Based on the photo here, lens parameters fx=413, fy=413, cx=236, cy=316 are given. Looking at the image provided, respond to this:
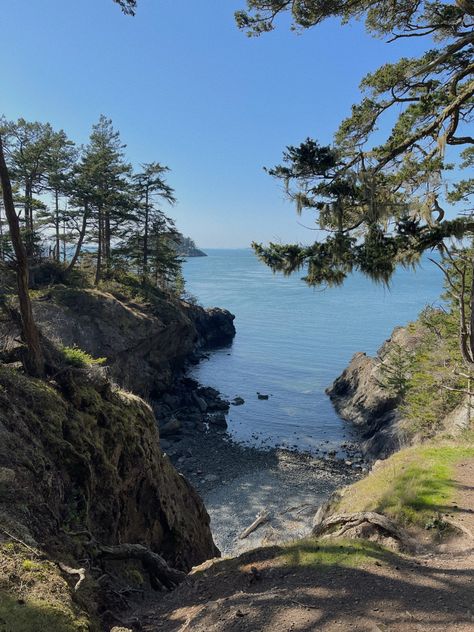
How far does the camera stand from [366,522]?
8.20 m

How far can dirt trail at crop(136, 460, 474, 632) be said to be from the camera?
4.71 metres

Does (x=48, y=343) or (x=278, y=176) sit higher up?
(x=278, y=176)

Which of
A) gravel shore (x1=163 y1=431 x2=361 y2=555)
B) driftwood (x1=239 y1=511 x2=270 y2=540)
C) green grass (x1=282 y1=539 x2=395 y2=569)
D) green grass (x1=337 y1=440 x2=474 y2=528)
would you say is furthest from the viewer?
gravel shore (x1=163 y1=431 x2=361 y2=555)

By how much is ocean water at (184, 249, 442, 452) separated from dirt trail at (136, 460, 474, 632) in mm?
5525

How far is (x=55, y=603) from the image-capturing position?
12.3ft

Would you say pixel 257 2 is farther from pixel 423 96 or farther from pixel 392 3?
pixel 423 96

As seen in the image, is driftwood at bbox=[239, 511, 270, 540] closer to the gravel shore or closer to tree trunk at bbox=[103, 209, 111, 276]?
the gravel shore

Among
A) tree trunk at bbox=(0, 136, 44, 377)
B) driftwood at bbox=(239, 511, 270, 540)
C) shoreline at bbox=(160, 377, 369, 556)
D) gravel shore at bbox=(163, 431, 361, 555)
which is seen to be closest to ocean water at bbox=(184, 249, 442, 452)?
shoreline at bbox=(160, 377, 369, 556)

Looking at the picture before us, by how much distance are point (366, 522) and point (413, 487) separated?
2.32 metres

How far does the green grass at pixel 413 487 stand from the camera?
353 inches

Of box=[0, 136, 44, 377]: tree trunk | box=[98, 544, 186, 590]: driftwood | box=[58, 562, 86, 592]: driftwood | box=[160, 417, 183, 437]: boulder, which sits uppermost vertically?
box=[0, 136, 44, 377]: tree trunk

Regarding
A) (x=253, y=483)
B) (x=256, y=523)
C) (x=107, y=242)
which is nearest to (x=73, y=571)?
(x=256, y=523)

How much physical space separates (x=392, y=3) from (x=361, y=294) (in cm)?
10918

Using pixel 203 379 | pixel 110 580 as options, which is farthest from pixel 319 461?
pixel 110 580
